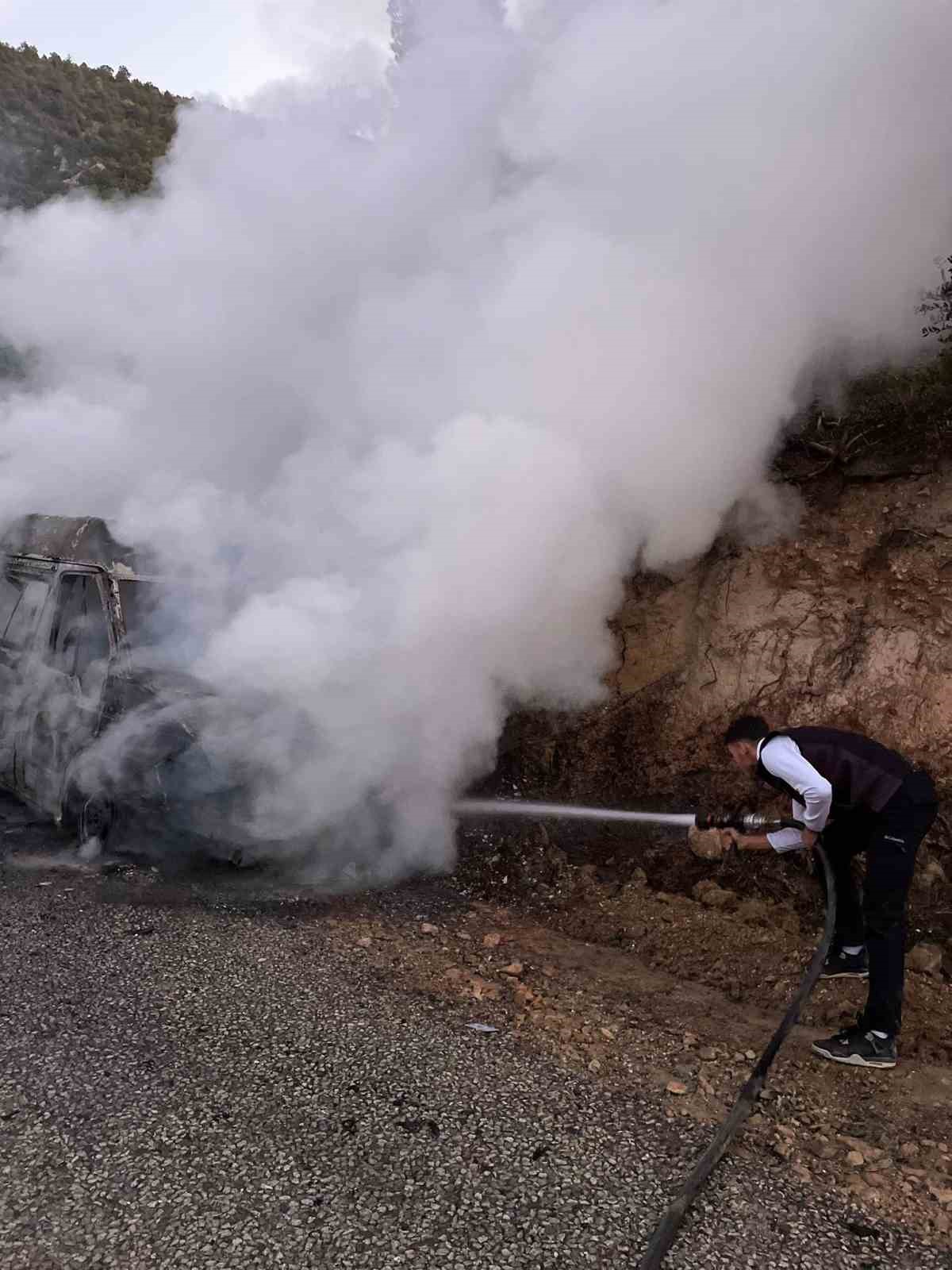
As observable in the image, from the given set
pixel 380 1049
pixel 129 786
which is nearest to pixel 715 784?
pixel 380 1049

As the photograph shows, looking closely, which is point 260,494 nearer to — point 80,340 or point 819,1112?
point 80,340

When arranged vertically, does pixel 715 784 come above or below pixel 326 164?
below

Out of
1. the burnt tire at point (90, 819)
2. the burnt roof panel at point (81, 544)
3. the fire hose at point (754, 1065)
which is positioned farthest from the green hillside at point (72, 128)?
the fire hose at point (754, 1065)

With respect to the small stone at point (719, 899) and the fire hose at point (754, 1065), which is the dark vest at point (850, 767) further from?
the small stone at point (719, 899)

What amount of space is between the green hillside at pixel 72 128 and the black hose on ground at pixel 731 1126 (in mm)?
12430

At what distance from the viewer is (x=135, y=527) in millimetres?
5609

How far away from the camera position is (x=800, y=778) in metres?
3.31

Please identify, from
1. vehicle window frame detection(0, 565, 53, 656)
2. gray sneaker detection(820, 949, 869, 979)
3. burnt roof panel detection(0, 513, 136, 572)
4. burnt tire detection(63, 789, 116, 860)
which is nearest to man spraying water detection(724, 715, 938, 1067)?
gray sneaker detection(820, 949, 869, 979)

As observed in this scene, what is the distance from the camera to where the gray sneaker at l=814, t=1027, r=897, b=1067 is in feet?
10.4

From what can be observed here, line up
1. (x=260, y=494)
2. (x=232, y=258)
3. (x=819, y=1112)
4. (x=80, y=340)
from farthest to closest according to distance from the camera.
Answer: (x=80, y=340) → (x=232, y=258) → (x=260, y=494) → (x=819, y=1112)

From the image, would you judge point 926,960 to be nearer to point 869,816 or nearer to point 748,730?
point 869,816

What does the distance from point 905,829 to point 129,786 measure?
3.60 m

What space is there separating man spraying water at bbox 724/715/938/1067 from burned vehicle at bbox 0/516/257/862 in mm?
2557

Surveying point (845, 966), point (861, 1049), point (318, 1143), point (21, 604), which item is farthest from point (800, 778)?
point (21, 604)
